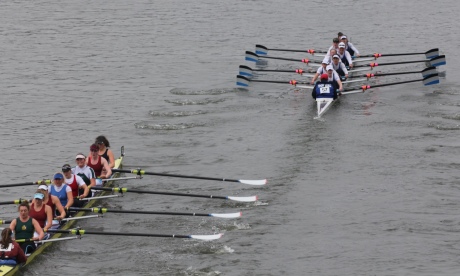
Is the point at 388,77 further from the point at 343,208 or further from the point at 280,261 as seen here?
the point at 280,261

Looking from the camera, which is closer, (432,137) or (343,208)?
(343,208)

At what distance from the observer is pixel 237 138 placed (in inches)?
1241

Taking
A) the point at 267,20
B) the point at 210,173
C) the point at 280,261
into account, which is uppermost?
the point at 267,20

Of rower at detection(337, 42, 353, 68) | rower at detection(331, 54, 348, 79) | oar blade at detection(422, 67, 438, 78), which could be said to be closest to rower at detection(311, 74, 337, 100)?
rower at detection(331, 54, 348, 79)

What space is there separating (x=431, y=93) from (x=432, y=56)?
172 inches

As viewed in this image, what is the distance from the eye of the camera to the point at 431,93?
36906 mm

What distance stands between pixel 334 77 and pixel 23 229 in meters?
17.1

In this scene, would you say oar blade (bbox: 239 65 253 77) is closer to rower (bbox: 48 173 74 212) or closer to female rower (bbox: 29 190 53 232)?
rower (bbox: 48 173 74 212)

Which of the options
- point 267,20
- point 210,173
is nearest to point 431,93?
point 210,173

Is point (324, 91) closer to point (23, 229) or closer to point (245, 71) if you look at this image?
point (245, 71)

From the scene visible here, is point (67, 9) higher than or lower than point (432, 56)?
higher

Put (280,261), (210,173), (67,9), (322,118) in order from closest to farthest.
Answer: (280,261) → (210,173) → (322,118) → (67,9)

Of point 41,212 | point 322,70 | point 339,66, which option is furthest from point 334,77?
point 41,212

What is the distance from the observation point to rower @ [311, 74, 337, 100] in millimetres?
33375
